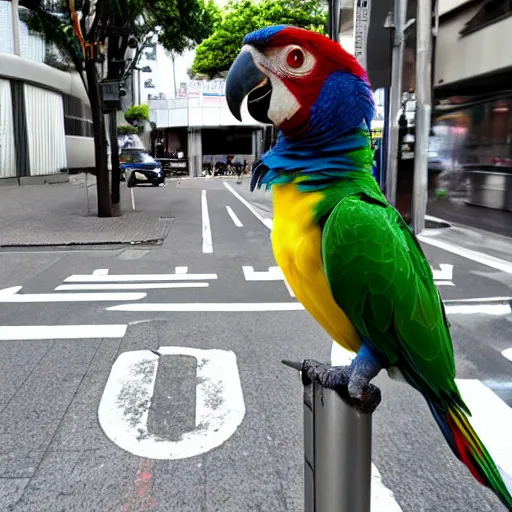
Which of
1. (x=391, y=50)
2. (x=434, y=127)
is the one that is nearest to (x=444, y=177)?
(x=434, y=127)

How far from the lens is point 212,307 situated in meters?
6.18

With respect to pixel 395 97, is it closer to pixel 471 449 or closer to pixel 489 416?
pixel 489 416

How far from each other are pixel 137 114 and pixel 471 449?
48.4 meters

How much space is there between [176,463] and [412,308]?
2098mm

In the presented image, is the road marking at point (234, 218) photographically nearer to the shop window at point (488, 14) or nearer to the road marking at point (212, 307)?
the road marking at point (212, 307)

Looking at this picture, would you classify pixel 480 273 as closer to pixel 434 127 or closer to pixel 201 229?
pixel 201 229

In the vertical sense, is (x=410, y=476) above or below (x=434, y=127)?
below

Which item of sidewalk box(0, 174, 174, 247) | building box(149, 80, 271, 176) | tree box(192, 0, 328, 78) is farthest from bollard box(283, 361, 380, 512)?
building box(149, 80, 271, 176)

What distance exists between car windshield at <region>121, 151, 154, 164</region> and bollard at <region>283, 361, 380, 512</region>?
2809 centimetres

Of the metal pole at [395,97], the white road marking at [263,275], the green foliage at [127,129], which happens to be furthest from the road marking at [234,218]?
the green foliage at [127,129]

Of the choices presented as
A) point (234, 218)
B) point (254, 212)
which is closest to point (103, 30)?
point (234, 218)

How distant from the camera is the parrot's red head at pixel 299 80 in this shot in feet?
4.54

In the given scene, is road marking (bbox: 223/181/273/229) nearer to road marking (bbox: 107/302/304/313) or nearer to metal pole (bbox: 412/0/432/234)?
metal pole (bbox: 412/0/432/234)

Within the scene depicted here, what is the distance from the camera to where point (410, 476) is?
288 centimetres
